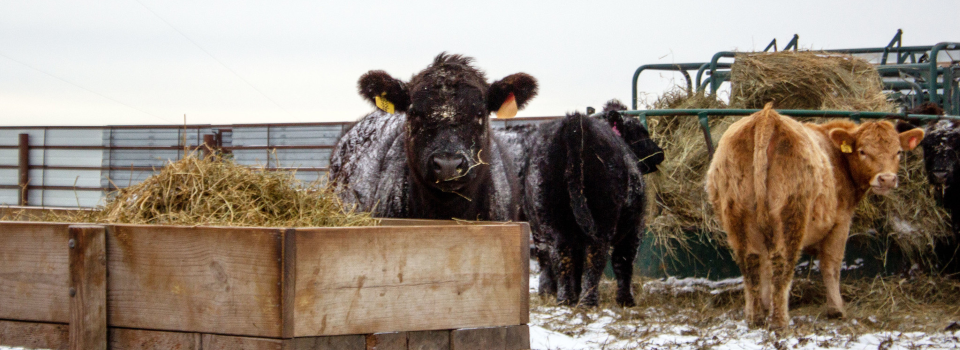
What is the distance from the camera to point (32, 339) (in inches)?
102

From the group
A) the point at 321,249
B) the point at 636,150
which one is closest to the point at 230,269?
the point at 321,249

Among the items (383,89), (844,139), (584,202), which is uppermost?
(383,89)

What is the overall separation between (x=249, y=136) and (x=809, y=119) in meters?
10.2

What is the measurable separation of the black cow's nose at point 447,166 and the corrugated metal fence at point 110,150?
9103 mm

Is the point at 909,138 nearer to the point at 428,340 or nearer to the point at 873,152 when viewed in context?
the point at 873,152

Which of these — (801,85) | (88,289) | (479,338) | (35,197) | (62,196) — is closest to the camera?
(88,289)

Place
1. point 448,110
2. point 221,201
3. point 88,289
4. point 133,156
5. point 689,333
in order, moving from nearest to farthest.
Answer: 1. point 88,289
2. point 221,201
3. point 448,110
4. point 689,333
5. point 133,156

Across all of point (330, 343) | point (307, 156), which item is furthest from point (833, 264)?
point (307, 156)

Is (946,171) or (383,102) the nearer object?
(383,102)

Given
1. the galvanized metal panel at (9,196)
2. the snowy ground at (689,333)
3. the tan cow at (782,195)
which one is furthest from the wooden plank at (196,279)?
the galvanized metal panel at (9,196)

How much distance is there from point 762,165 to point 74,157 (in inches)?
578

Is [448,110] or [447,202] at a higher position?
[448,110]

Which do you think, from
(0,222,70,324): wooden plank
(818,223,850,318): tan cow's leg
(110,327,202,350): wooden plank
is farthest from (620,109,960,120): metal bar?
(0,222,70,324): wooden plank

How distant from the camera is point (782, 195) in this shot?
460 cm
